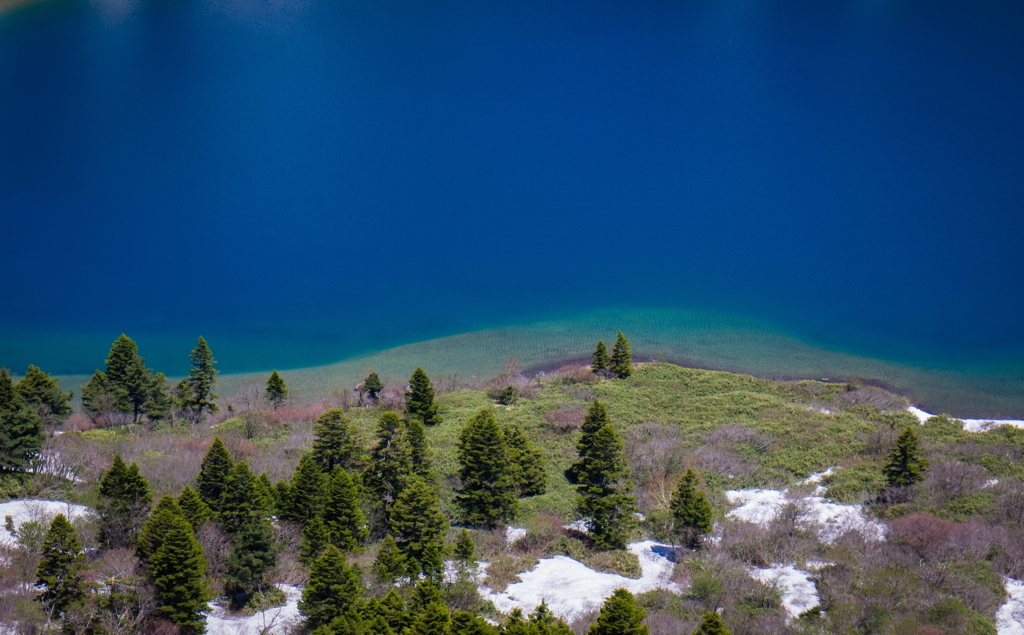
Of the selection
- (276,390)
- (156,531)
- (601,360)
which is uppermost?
(601,360)

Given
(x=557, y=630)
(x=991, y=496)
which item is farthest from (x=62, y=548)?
→ (x=991, y=496)

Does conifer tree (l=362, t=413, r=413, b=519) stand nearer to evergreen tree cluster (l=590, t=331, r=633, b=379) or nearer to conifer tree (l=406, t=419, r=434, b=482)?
conifer tree (l=406, t=419, r=434, b=482)

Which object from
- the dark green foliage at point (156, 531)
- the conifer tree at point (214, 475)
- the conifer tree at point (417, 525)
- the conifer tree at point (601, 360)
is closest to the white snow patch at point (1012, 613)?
the conifer tree at point (417, 525)

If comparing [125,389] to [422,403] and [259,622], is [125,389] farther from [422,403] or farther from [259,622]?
[259,622]

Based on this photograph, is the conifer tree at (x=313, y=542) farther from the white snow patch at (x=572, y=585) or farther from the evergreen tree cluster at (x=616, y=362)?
the evergreen tree cluster at (x=616, y=362)

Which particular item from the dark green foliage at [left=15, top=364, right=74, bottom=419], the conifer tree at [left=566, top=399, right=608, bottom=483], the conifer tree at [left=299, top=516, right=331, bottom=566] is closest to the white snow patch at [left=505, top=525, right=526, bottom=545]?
the conifer tree at [left=566, top=399, right=608, bottom=483]

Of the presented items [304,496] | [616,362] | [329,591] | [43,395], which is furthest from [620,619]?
[43,395]
